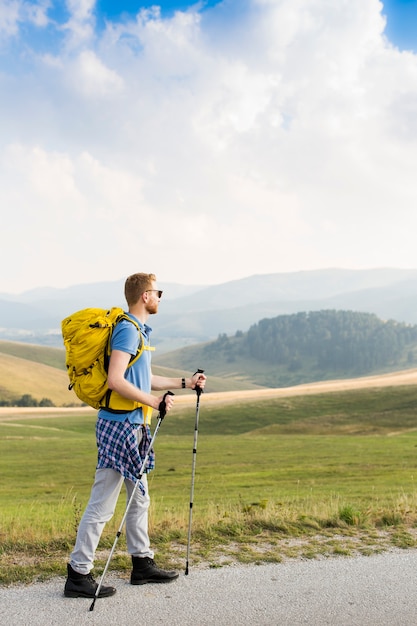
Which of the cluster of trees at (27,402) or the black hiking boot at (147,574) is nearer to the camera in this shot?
the black hiking boot at (147,574)

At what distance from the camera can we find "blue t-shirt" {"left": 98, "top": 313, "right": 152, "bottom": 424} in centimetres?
611

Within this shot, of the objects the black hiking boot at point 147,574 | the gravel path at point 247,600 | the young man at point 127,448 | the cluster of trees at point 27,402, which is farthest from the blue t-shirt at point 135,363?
the cluster of trees at point 27,402

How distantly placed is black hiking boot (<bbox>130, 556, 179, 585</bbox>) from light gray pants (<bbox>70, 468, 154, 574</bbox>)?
81mm

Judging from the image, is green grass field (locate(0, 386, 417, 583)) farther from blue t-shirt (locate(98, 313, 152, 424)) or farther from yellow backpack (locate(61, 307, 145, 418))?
yellow backpack (locate(61, 307, 145, 418))

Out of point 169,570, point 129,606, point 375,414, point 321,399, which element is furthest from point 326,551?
point 321,399

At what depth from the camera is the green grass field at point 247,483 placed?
7.58 m

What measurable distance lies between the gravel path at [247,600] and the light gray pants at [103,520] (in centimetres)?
37

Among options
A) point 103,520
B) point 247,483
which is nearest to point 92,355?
point 103,520

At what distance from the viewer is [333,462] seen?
36906mm

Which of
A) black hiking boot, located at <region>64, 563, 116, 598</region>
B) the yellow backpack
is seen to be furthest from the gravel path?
the yellow backpack

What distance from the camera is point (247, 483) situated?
97.6 ft

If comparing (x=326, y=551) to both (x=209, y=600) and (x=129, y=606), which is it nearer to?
(x=209, y=600)

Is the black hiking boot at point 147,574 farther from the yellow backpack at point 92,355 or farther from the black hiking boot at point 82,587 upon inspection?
the yellow backpack at point 92,355

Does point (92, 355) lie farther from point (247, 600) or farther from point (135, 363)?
point (247, 600)
